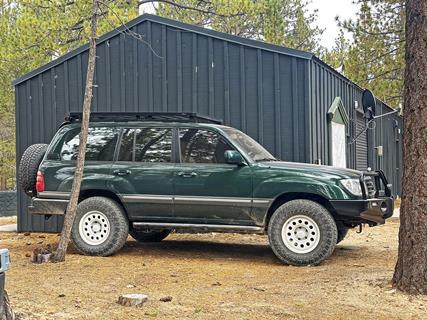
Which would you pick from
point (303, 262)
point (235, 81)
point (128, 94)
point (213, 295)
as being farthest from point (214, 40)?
point (213, 295)

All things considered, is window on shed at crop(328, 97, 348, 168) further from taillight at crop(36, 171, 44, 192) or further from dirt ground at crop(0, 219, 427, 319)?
taillight at crop(36, 171, 44, 192)

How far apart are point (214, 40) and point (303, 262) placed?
519cm

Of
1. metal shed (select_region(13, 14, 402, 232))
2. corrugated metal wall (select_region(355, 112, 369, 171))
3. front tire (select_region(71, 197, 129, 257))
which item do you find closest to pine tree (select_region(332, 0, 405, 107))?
corrugated metal wall (select_region(355, 112, 369, 171))

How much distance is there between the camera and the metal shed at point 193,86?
10.5 metres

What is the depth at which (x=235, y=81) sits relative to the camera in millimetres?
10867

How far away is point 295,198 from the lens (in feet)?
25.1

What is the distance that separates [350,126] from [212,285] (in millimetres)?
9147

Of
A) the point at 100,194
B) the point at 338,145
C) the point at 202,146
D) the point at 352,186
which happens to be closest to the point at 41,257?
the point at 100,194

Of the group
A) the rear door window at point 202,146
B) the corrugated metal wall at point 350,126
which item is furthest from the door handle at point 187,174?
Answer: the corrugated metal wall at point 350,126

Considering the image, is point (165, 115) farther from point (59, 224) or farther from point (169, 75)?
point (59, 224)

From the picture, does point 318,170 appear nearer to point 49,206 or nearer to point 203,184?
point 203,184

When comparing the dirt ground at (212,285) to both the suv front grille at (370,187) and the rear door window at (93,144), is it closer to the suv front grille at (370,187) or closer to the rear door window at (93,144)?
the suv front grille at (370,187)

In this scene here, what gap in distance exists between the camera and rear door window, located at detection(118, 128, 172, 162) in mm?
8219

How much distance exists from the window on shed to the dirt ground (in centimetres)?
322
